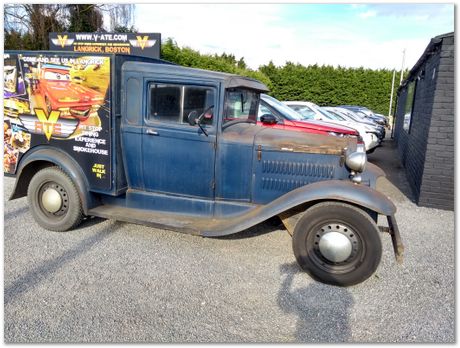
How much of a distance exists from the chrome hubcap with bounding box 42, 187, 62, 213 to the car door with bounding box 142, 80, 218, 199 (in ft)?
4.05

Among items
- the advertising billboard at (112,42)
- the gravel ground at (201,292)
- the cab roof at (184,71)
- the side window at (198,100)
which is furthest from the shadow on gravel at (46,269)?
the advertising billboard at (112,42)

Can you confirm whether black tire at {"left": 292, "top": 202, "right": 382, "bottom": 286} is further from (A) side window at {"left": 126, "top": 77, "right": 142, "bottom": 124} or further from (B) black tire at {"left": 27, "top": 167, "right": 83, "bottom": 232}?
(B) black tire at {"left": 27, "top": 167, "right": 83, "bottom": 232}

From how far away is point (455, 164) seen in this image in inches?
220

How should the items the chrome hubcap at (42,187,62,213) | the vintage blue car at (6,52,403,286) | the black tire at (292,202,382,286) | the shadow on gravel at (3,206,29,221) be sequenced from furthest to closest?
the shadow on gravel at (3,206,29,221) < the chrome hubcap at (42,187,62,213) < the vintage blue car at (6,52,403,286) < the black tire at (292,202,382,286)

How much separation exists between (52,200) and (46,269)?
1110 mm

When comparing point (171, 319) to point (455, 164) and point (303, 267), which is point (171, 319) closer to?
point (303, 267)

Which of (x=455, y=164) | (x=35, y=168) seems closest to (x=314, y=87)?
(x=455, y=164)

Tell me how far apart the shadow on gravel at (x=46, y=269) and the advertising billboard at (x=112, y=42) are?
259 inches

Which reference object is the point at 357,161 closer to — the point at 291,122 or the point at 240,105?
the point at 240,105

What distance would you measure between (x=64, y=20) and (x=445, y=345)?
46.9ft

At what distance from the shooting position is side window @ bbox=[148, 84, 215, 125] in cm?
385

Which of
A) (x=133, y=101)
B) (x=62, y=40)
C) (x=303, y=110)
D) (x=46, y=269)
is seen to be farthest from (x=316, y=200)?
(x=62, y=40)

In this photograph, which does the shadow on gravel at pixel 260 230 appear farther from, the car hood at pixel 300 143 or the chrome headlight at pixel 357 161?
the chrome headlight at pixel 357 161

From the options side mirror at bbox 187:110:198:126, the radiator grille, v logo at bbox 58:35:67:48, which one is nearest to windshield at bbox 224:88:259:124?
side mirror at bbox 187:110:198:126
